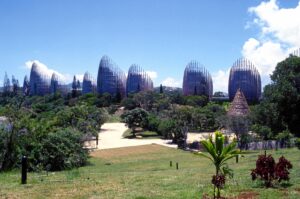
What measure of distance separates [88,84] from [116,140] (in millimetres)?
71224

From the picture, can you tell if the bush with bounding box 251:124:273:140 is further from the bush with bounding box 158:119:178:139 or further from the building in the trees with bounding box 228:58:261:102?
the building in the trees with bounding box 228:58:261:102

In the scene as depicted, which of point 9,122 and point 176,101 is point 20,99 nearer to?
point 9,122

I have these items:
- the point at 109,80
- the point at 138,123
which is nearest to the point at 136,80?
the point at 109,80

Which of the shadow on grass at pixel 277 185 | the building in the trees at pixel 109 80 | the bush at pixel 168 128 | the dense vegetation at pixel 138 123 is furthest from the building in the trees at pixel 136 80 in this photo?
the shadow on grass at pixel 277 185

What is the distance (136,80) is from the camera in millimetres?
102688

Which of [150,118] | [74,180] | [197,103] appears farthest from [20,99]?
[197,103]

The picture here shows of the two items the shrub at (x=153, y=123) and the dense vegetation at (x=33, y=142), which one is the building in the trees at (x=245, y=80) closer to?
the shrub at (x=153, y=123)

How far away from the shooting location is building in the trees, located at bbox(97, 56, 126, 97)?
104250mm

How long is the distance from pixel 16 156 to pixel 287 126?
923 inches

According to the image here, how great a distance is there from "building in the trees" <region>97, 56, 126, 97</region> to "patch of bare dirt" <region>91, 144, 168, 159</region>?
214 ft

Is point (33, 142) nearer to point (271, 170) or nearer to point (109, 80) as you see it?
point (271, 170)

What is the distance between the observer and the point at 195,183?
11094 mm

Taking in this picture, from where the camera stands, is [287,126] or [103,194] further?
[287,126]

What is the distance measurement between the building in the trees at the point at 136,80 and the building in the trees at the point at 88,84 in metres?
15.4
